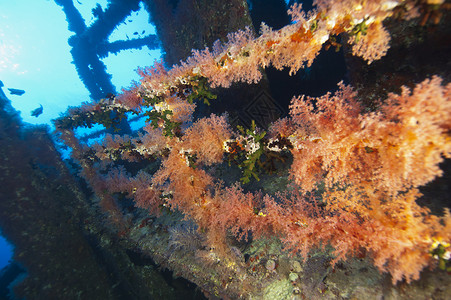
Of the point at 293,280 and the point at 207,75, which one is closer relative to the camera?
the point at 207,75

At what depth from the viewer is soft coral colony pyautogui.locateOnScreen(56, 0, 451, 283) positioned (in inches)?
58.6

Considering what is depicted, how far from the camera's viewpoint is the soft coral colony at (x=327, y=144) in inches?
58.6

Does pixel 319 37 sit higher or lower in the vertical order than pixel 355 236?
higher

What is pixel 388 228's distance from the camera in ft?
6.33

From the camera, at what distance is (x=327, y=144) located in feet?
6.37

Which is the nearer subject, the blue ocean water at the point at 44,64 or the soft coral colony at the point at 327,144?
the soft coral colony at the point at 327,144

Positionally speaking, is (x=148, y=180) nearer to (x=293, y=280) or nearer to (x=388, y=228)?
(x=293, y=280)

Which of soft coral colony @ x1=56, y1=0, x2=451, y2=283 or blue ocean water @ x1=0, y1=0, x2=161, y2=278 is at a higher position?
blue ocean water @ x1=0, y1=0, x2=161, y2=278

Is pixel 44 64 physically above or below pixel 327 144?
above

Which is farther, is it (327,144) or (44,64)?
(44,64)

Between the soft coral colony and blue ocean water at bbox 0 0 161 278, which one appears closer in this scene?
the soft coral colony

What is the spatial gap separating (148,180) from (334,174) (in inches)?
165

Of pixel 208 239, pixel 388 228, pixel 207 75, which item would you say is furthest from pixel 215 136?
pixel 388 228

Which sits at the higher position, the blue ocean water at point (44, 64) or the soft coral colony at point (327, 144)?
the blue ocean water at point (44, 64)
